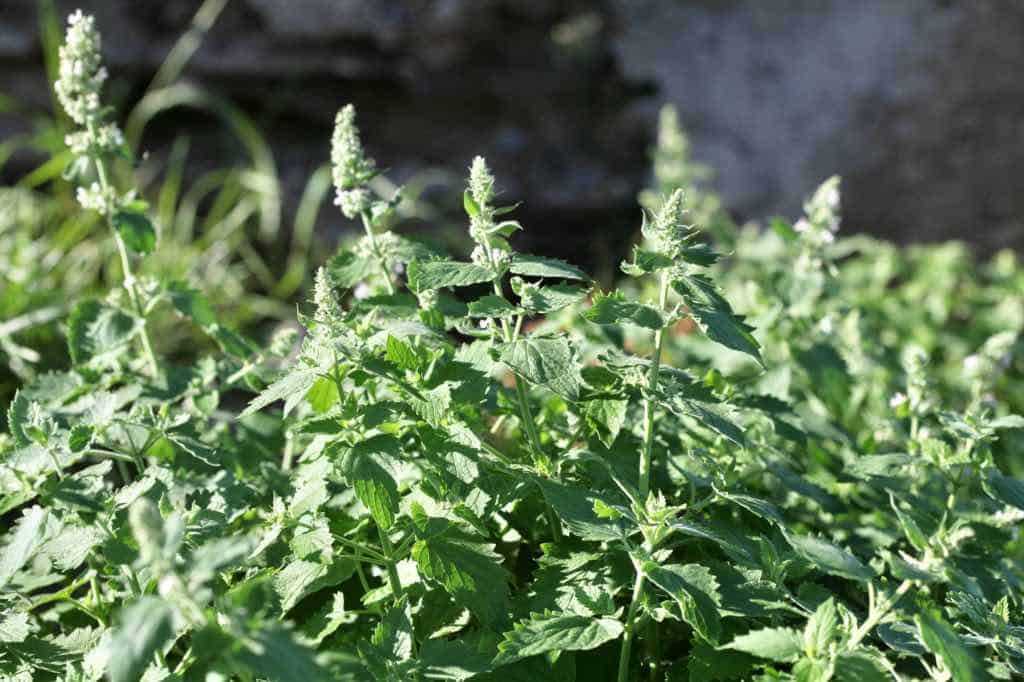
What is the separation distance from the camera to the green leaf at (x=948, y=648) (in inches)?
44.4

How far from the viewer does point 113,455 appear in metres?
1.51

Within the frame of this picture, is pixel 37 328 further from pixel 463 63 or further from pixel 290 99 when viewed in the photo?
pixel 463 63

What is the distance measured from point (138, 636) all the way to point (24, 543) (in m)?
0.45

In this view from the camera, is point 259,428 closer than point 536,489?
No

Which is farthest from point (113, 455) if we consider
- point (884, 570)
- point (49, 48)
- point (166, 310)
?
point (49, 48)

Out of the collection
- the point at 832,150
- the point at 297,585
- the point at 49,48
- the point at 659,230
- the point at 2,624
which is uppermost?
the point at 832,150

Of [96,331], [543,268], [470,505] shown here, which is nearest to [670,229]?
[543,268]

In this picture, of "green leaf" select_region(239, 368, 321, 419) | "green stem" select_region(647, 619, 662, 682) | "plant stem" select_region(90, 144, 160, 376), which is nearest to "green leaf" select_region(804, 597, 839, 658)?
"green stem" select_region(647, 619, 662, 682)

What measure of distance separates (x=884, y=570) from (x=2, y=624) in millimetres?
1236

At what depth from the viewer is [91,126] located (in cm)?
181

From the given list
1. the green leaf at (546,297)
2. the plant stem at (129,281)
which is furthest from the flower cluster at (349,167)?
the plant stem at (129,281)

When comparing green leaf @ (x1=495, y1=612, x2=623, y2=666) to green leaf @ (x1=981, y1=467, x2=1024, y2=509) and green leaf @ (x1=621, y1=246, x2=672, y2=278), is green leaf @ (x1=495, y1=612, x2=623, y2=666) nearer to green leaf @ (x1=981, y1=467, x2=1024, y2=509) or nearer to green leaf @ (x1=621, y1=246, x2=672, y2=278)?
green leaf @ (x1=621, y1=246, x2=672, y2=278)

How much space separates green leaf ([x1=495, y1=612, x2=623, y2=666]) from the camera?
4.07 feet

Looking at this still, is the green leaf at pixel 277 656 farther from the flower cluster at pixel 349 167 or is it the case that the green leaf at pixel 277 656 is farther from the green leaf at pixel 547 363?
the flower cluster at pixel 349 167
